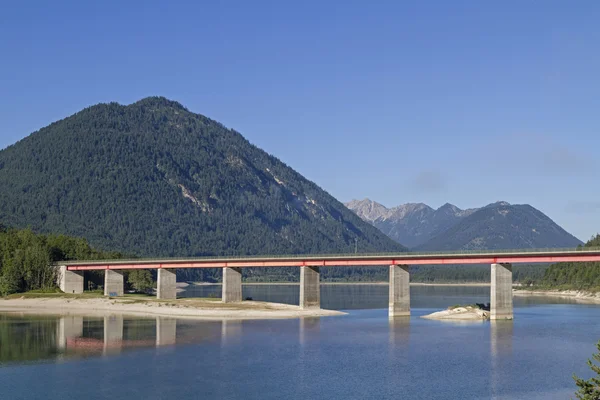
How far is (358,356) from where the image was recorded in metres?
84.9

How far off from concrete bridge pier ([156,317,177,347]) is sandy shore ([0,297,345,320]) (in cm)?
805

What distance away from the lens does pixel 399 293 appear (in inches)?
5305

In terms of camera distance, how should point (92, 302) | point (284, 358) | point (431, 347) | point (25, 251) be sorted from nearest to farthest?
point (284, 358)
point (431, 347)
point (92, 302)
point (25, 251)

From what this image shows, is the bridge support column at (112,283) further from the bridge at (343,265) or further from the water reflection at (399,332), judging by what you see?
the water reflection at (399,332)

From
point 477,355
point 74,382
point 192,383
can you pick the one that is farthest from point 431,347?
point 74,382

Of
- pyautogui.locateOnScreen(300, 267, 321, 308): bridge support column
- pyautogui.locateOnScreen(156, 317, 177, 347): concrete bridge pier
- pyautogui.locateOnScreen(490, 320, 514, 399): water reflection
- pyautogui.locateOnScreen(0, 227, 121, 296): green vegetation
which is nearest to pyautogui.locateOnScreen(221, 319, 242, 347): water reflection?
pyautogui.locateOnScreen(156, 317, 177, 347): concrete bridge pier

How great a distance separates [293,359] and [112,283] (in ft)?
339

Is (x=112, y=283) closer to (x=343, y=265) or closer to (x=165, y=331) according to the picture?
(x=343, y=265)

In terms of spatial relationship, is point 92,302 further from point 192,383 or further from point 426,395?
point 426,395

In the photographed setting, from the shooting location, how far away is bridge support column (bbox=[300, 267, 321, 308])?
144 meters

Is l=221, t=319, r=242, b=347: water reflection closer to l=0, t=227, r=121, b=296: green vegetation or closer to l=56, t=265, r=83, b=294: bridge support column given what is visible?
l=56, t=265, r=83, b=294: bridge support column

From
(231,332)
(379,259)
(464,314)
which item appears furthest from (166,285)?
(464,314)

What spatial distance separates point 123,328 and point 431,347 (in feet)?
154

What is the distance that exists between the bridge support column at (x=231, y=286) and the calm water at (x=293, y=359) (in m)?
32.0
